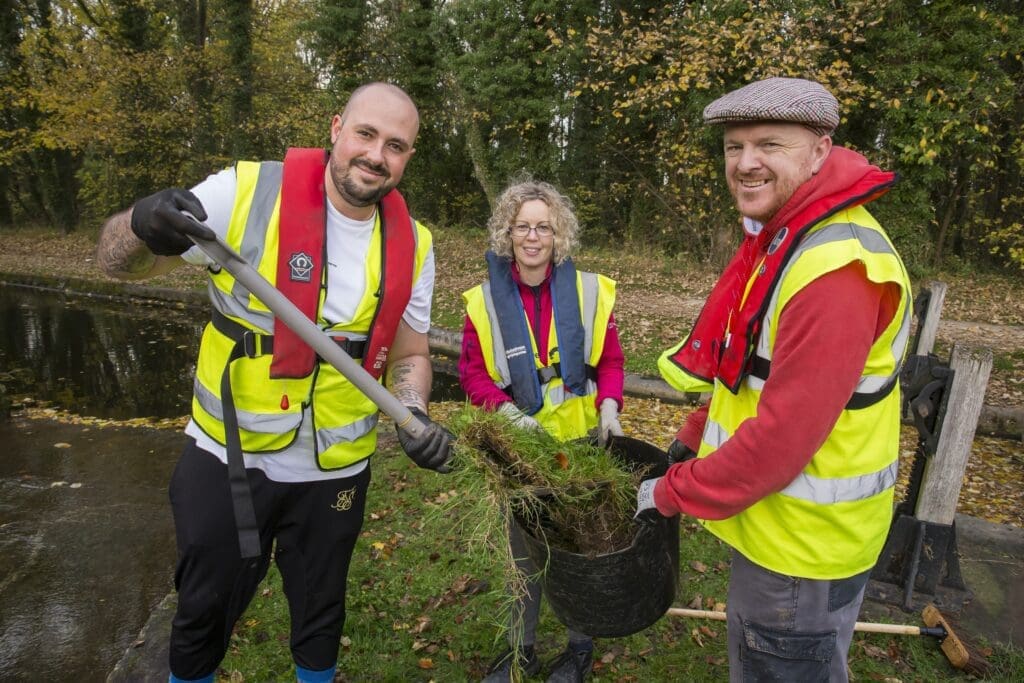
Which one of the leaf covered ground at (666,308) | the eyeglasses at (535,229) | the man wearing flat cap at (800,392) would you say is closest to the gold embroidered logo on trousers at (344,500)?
the man wearing flat cap at (800,392)

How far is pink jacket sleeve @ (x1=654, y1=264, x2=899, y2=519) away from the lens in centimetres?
165

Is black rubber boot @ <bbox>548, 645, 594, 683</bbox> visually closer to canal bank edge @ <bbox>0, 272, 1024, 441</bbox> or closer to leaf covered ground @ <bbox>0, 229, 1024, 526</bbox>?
leaf covered ground @ <bbox>0, 229, 1024, 526</bbox>

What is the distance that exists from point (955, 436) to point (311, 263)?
342 cm

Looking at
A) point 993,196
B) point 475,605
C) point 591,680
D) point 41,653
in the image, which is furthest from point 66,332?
point 993,196

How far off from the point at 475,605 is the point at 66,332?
36.3 ft

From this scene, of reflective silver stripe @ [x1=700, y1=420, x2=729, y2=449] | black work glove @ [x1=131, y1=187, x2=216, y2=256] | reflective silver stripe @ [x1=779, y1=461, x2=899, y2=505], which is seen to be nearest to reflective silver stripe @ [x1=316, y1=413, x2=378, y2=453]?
black work glove @ [x1=131, y1=187, x2=216, y2=256]

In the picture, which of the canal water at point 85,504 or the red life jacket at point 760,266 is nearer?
the red life jacket at point 760,266

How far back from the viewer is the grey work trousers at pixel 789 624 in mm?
1923

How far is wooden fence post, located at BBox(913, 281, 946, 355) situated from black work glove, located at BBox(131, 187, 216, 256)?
386 centimetres

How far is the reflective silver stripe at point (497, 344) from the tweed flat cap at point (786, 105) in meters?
1.49

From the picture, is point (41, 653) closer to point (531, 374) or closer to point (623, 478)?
point (531, 374)

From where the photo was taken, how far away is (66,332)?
11.5 metres

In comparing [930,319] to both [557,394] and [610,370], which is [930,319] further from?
[557,394]

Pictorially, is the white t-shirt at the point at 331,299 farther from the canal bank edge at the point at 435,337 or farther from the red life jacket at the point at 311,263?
the canal bank edge at the point at 435,337
